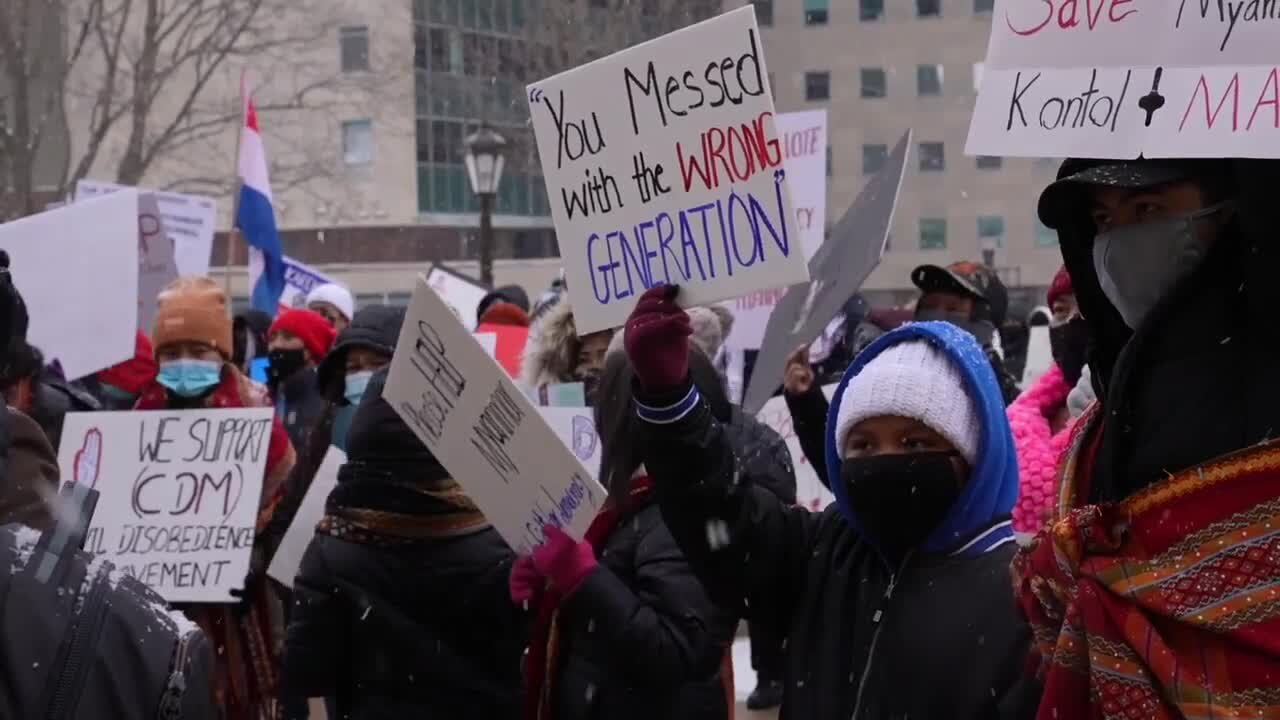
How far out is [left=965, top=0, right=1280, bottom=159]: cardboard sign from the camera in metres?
2.34

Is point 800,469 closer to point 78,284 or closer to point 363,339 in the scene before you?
point 363,339

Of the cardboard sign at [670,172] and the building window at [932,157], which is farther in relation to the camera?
the building window at [932,157]

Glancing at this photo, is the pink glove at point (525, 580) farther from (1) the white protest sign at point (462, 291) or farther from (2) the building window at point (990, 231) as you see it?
(2) the building window at point (990, 231)

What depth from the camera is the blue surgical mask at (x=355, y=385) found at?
21.4 feet

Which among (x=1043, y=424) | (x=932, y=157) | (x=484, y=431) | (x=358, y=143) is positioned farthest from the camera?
(x=932, y=157)

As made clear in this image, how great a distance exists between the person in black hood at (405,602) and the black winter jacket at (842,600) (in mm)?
1540

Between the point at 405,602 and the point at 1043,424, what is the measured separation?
199cm

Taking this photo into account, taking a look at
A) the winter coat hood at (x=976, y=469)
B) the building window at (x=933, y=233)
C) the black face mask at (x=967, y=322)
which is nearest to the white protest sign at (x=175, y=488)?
the winter coat hood at (x=976, y=469)

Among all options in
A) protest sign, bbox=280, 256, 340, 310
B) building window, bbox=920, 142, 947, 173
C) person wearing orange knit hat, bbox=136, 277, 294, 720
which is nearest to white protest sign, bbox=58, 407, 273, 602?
person wearing orange knit hat, bbox=136, 277, 294, 720

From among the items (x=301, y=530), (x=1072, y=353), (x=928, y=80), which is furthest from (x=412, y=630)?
(x=928, y=80)

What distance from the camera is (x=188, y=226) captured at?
11.9 m

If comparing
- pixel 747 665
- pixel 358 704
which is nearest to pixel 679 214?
pixel 358 704

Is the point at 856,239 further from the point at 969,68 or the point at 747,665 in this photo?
the point at 969,68

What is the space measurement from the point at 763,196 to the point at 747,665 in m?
6.75
